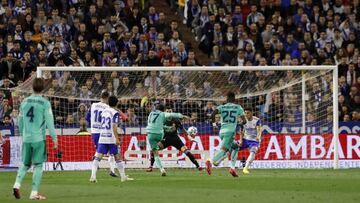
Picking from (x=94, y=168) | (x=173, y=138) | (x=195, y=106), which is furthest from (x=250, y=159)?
(x=94, y=168)

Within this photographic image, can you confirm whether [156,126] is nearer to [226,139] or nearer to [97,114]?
[226,139]

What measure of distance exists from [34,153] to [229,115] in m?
8.60

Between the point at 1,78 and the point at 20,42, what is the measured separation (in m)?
1.60

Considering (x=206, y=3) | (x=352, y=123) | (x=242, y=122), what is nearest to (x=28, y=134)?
(x=242, y=122)

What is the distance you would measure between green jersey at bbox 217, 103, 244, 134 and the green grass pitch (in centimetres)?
153

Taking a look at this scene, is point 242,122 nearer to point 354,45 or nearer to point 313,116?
point 313,116

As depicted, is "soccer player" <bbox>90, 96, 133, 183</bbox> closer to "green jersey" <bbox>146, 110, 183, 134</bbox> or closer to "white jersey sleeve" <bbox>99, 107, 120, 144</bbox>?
"white jersey sleeve" <bbox>99, 107, 120, 144</bbox>

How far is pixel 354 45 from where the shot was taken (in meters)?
37.5

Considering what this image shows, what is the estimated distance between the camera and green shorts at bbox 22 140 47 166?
60.3 ft

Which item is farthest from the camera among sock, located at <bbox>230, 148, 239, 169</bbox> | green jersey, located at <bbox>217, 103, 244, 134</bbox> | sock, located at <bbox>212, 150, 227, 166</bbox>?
sock, located at <bbox>230, 148, 239, 169</bbox>

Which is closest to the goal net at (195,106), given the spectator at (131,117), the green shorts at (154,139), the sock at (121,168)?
the spectator at (131,117)

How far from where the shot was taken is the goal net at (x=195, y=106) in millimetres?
31609

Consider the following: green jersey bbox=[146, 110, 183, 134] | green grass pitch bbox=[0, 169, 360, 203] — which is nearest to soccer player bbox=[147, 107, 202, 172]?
green jersey bbox=[146, 110, 183, 134]

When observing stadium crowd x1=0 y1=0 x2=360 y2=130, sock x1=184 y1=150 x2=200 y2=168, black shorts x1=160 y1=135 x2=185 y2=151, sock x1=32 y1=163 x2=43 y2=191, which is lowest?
sock x1=184 y1=150 x2=200 y2=168
